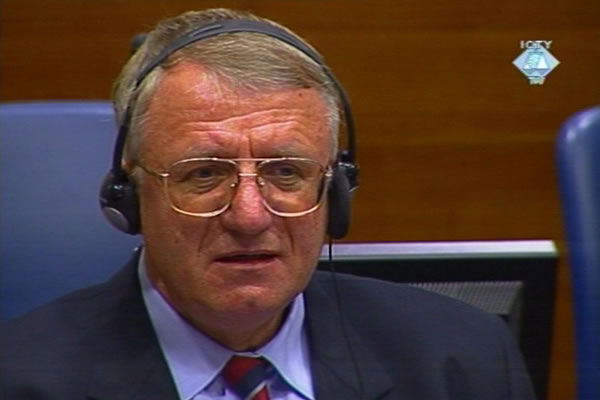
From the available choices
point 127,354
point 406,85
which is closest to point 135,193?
point 127,354

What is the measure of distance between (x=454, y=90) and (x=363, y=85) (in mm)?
142

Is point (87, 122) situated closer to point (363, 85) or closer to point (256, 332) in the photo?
point (256, 332)

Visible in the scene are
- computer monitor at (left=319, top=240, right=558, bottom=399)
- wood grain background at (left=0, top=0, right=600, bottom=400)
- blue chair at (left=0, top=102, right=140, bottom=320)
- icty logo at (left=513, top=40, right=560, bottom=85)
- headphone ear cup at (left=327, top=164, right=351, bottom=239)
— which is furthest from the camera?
wood grain background at (left=0, top=0, right=600, bottom=400)

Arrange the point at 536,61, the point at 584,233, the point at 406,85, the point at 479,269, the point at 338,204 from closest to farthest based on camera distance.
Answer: the point at 479,269
the point at 338,204
the point at 584,233
the point at 536,61
the point at 406,85

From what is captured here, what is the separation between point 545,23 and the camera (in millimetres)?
1694

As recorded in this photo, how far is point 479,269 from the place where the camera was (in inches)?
37.6

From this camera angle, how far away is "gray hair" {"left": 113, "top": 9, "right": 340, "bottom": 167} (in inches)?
39.4

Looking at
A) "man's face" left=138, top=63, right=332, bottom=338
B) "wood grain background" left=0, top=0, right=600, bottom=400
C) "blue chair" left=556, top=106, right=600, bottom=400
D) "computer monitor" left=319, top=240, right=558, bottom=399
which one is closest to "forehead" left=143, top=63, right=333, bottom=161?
"man's face" left=138, top=63, right=332, bottom=338

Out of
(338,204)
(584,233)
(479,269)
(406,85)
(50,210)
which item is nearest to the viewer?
(479,269)

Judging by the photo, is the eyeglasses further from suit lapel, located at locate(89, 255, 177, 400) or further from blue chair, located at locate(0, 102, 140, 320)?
blue chair, located at locate(0, 102, 140, 320)

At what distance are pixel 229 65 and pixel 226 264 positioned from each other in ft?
0.53

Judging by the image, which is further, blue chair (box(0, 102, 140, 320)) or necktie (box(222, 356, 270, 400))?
blue chair (box(0, 102, 140, 320))

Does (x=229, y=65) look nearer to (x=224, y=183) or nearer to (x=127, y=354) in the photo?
(x=224, y=183)

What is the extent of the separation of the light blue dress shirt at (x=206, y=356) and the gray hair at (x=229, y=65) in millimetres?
141
